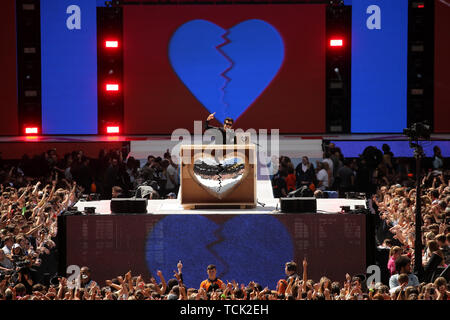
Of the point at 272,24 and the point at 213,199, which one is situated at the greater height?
the point at 272,24

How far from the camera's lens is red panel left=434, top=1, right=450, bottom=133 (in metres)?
19.0

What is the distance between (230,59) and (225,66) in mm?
202

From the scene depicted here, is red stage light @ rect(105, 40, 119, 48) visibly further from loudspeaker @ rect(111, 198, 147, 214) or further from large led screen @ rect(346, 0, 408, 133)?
loudspeaker @ rect(111, 198, 147, 214)

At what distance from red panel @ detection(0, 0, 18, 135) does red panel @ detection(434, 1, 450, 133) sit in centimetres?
992

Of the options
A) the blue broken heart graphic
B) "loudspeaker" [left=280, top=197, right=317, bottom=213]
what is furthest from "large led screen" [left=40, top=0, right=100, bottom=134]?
"loudspeaker" [left=280, top=197, right=317, bottom=213]

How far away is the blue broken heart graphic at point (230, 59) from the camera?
19.2 meters

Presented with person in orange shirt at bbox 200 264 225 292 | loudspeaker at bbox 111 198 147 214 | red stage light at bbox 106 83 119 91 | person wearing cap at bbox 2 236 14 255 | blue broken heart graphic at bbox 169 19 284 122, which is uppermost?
blue broken heart graphic at bbox 169 19 284 122

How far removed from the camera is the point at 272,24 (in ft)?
63.2

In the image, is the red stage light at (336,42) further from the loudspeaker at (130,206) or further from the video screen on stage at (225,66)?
the loudspeaker at (130,206)

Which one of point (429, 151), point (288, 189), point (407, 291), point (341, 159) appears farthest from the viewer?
point (429, 151)
